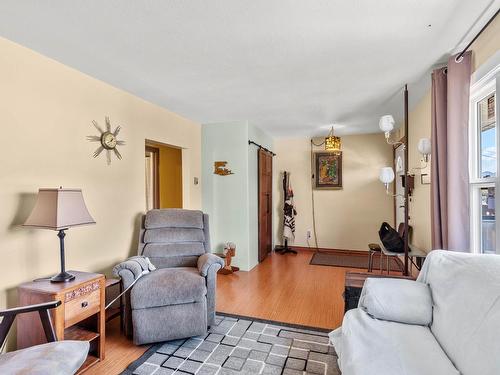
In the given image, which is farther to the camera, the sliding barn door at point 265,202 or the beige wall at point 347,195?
the beige wall at point 347,195

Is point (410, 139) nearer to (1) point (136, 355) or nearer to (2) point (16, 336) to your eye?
(1) point (136, 355)

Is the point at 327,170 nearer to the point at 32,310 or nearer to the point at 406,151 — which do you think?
the point at 406,151

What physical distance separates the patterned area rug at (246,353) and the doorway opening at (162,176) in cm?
238

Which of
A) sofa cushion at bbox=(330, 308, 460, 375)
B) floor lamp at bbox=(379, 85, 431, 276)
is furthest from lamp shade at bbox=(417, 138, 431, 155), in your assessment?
sofa cushion at bbox=(330, 308, 460, 375)

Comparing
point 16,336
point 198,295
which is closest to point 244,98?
point 198,295

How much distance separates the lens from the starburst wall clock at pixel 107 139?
2488mm

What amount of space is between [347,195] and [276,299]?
289 centimetres

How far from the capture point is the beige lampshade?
5.76ft

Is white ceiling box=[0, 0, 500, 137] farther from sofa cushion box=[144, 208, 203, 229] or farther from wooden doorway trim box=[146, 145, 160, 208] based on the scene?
wooden doorway trim box=[146, 145, 160, 208]

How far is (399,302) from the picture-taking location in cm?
163

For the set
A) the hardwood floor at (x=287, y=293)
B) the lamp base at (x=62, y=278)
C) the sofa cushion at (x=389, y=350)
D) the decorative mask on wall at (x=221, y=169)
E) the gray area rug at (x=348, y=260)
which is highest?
the decorative mask on wall at (x=221, y=169)

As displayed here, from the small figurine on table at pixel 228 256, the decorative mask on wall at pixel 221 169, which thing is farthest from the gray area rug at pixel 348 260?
the decorative mask on wall at pixel 221 169

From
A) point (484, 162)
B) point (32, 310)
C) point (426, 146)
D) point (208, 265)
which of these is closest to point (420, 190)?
point (426, 146)

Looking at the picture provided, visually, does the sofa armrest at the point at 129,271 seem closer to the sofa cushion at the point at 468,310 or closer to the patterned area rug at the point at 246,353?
the patterned area rug at the point at 246,353
